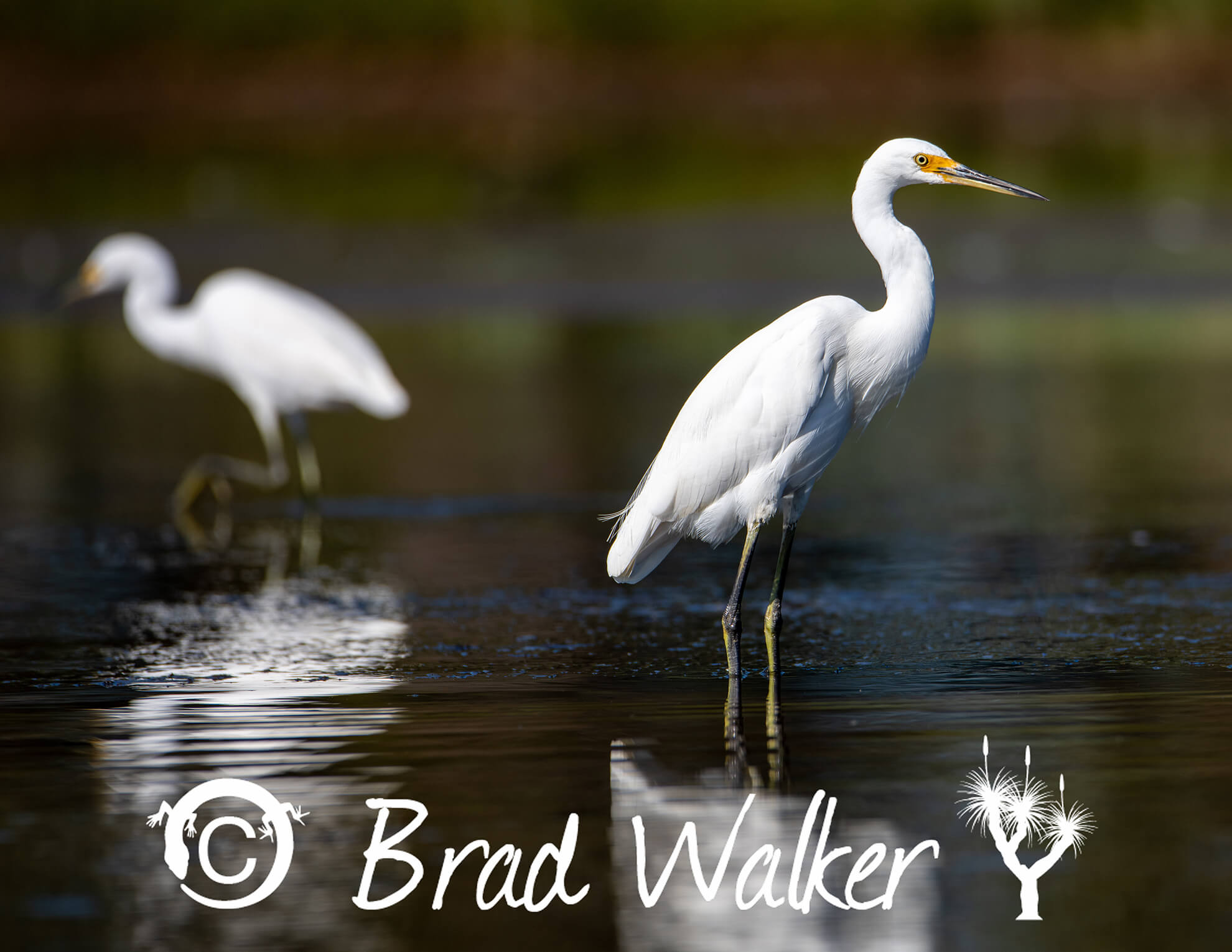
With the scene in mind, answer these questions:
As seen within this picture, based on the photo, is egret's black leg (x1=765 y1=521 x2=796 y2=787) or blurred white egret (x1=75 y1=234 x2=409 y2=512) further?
blurred white egret (x1=75 y1=234 x2=409 y2=512)

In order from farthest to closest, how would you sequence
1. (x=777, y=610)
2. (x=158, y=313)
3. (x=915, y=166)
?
(x=158, y=313)
(x=915, y=166)
(x=777, y=610)

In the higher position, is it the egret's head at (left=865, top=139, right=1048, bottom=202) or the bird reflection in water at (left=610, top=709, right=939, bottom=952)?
the egret's head at (left=865, top=139, right=1048, bottom=202)

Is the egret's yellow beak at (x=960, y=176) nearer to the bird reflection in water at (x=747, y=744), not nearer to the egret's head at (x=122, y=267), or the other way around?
the bird reflection in water at (x=747, y=744)

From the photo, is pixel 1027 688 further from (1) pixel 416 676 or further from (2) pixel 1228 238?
(2) pixel 1228 238

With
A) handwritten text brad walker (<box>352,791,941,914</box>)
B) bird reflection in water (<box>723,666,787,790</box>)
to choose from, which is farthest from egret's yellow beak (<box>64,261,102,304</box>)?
handwritten text brad walker (<box>352,791,941,914</box>)

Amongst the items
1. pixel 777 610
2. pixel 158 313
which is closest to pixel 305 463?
pixel 158 313

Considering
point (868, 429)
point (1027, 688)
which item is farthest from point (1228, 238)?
point (1027, 688)

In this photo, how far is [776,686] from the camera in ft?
22.2

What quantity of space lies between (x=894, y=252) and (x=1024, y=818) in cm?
254

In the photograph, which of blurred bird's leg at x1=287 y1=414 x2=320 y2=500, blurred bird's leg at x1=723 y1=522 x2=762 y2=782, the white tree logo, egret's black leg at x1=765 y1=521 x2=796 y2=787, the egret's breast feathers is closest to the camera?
the white tree logo

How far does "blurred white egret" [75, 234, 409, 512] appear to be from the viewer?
Answer: 39.4ft

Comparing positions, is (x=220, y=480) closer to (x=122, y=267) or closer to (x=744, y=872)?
(x=122, y=267)

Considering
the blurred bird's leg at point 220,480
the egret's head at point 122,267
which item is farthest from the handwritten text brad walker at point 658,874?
the egret's head at point 122,267

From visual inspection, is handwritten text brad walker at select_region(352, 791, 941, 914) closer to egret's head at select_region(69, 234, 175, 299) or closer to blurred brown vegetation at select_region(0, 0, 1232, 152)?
egret's head at select_region(69, 234, 175, 299)
